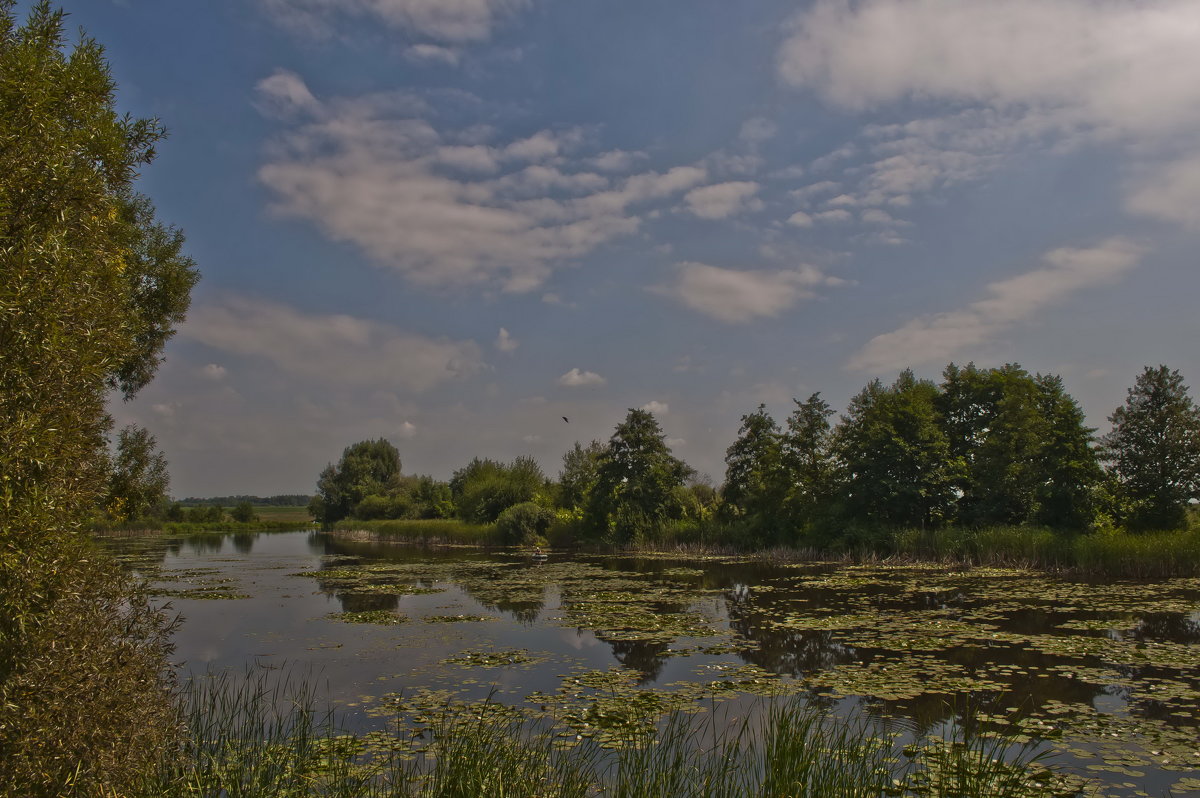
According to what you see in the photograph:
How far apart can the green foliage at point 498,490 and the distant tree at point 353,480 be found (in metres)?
28.8

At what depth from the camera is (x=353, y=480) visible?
98438 mm

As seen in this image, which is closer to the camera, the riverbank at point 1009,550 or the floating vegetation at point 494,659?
the floating vegetation at point 494,659

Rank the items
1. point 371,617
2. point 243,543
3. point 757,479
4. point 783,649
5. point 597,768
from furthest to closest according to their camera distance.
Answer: point 243,543
point 757,479
point 371,617
point 783,649
point 597,768

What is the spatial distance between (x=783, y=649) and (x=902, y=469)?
24.7 m

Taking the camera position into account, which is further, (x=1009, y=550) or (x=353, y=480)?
(x=353, y=480)

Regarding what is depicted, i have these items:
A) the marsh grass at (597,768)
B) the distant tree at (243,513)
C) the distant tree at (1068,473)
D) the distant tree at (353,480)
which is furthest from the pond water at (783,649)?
the distant tree at (243,513)

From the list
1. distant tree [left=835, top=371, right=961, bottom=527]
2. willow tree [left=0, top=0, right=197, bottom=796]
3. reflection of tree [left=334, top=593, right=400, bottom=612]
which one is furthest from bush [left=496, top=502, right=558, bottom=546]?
willow tree [left=0, top=0, right=197, bottom=796]

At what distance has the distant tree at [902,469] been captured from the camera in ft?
114

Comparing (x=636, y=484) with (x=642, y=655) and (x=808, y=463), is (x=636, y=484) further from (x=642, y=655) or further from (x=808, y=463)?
(x=642, y=655)

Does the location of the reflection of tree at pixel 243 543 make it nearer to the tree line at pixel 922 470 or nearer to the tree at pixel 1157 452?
the tree line at pixel 922 470

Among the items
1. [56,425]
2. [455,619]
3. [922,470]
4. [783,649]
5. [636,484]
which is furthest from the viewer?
[636,484]

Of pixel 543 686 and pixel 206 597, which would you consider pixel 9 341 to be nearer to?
pixel 543 686

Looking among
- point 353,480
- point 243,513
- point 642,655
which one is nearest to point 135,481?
point 642,655

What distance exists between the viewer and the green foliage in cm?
6269
